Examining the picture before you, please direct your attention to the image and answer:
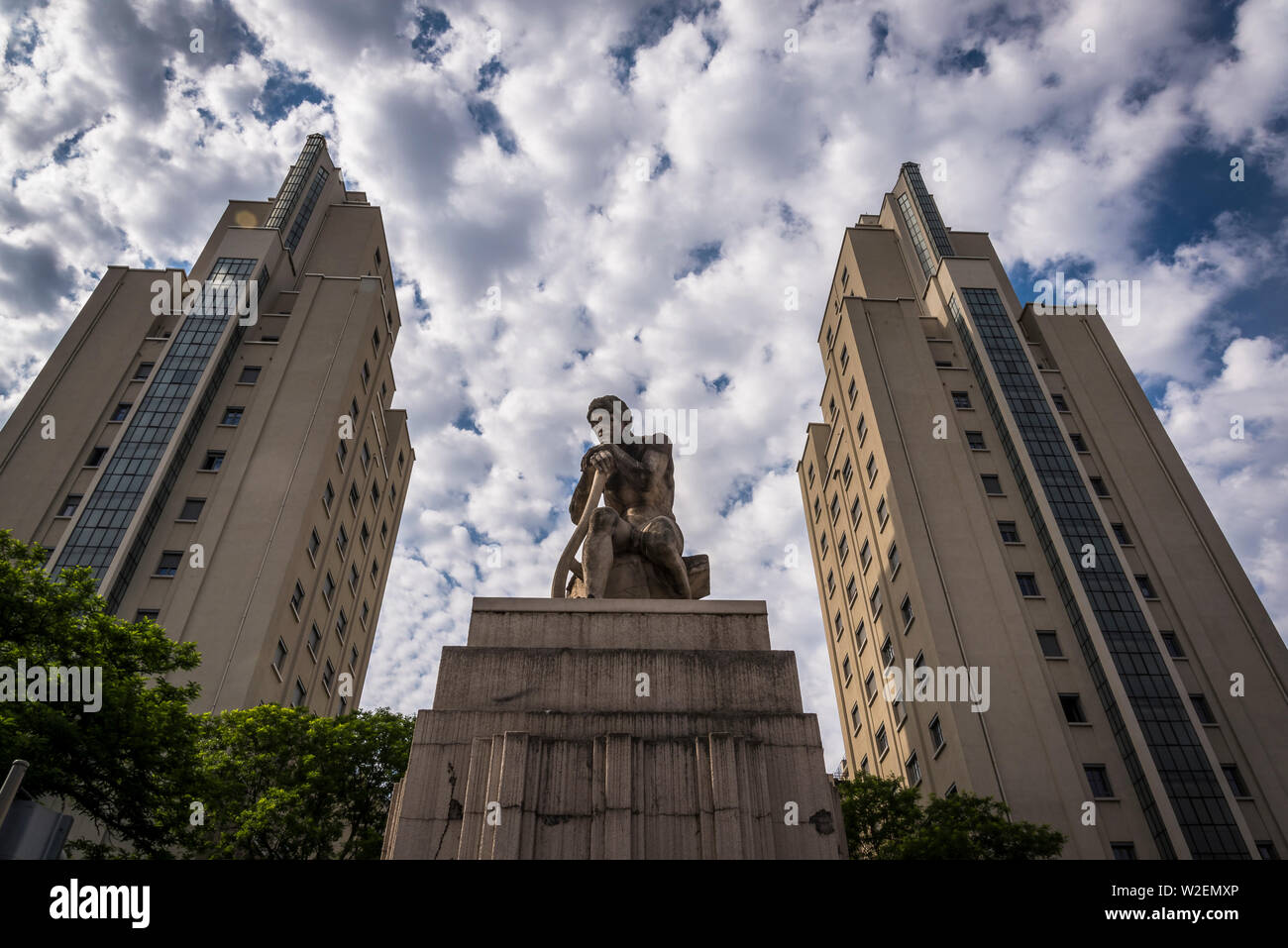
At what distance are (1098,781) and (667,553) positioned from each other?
23.1m

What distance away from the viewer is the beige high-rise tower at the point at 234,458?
30188 mm

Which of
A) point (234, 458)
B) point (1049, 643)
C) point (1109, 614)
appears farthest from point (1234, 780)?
point (234, 458)

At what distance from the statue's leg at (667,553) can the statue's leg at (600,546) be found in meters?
0.29

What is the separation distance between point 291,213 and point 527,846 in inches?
1976

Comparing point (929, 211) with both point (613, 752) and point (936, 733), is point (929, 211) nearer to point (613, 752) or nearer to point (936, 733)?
point (936, 733)

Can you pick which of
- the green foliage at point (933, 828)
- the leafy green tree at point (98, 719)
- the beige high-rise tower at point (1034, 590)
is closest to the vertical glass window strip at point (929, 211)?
the beige high-rise tower at point (1034, 590)

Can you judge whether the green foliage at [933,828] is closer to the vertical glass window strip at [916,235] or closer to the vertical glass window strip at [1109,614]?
the vertical glass window strip at [1109,614]

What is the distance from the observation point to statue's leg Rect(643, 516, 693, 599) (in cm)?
983

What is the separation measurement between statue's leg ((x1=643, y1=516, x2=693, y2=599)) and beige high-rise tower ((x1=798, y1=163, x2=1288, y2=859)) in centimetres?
1961

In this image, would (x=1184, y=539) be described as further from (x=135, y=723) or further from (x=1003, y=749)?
(x=135, y=723)

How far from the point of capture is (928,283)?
44500 mm
